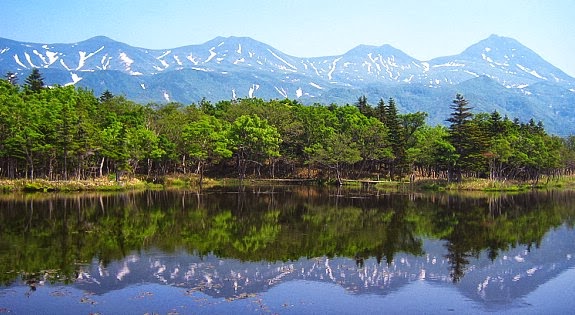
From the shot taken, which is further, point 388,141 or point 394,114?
point 394,114

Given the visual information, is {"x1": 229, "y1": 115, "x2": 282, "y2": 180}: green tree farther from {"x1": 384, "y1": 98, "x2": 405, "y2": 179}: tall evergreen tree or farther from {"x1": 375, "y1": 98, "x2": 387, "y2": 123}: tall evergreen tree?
{"x1": 375, "y1": 98, "x2": 387, "y2": 123}: tall evergreen tree

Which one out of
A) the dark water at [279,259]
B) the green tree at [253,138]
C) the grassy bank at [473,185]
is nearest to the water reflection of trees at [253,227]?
the dark water at [279,259]

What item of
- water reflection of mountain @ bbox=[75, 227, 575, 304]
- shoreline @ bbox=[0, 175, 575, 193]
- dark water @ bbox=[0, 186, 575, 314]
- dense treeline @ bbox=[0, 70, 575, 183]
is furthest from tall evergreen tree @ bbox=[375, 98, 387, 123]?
water reflection of mountain @ bbox=[75, 227, 575, 304]

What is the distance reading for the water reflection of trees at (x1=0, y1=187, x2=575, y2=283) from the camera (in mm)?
24359

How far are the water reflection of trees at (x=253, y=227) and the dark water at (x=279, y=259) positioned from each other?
4.3 inches

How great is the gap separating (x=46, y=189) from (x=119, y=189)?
299 inches

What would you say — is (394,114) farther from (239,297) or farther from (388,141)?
(239,297)

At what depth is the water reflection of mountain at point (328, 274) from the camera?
1909 centimetres

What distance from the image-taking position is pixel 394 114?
84688 millimetres

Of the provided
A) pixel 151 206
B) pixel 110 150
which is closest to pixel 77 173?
pixel 110 150

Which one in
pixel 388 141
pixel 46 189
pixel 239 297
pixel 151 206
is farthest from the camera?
pixel 388 141

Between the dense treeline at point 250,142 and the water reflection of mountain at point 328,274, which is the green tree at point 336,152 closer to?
the dense treeline at point 250,142

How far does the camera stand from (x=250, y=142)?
7412 centimetres

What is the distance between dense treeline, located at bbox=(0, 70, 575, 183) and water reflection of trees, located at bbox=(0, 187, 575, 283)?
10.6m
